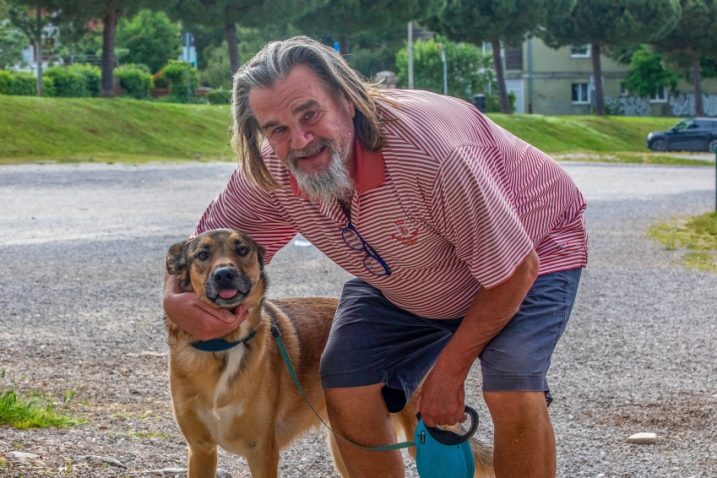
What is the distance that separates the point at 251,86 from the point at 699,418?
11.1 ft

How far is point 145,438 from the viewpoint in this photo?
5523 mm

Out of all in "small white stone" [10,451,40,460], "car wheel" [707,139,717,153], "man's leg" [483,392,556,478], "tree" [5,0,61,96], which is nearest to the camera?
"man's leg" [483,392,556,478]

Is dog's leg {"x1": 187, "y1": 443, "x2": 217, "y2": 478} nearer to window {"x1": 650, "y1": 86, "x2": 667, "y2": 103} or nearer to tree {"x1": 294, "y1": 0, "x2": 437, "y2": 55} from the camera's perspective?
tree {"x1": 294, "y1": 0, "x2": 437, "y2": 55}

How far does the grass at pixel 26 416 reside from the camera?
5375 mm

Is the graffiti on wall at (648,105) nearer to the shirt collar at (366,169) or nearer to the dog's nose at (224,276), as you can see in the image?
the dog's nose at (224,276)

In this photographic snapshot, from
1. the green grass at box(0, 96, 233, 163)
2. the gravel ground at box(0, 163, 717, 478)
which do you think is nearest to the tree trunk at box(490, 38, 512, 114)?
the green grass at box(0, 96, 233, 163)

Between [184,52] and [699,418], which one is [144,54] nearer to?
[184,52]

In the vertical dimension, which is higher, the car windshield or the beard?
the beard

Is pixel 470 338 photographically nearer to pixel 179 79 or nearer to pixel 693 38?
pixel 179 79

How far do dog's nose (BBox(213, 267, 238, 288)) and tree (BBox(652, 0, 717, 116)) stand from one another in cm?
5938

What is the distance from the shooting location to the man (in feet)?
12.4

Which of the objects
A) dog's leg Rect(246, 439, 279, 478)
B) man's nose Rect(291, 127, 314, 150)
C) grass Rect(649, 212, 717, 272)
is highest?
man's nose Rect(291, 127, 314, 150)

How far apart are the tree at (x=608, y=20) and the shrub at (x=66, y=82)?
2268 centimetres

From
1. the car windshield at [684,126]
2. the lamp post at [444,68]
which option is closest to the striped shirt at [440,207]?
the car windshield at [684,126]
